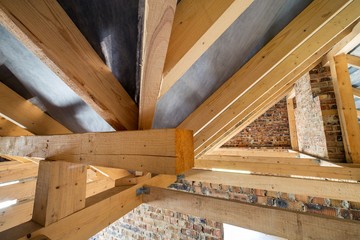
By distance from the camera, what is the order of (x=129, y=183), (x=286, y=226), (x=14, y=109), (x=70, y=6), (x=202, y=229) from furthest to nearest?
(x=202, y=229), (x=129, y=183), (x=14, y=109), (x=286, y=226), (x=70, y=6)

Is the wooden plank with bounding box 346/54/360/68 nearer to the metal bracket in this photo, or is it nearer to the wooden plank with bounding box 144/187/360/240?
the wooden plank with bounding box 144/187/360/240

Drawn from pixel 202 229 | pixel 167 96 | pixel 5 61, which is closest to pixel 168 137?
pixel 167 96

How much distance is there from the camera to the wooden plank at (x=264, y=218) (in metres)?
0.79

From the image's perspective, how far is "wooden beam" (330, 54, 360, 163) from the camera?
263cm

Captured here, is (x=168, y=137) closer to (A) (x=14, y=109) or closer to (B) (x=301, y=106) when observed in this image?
(A) (x=14, y=109)

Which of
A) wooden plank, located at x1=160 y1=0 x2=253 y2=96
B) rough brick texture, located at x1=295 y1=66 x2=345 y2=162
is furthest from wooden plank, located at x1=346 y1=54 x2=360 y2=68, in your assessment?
wooden plank, located at x1=160 y1=0 x2=253 y2=96

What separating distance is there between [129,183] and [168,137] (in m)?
0.95

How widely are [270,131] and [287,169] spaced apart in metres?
4.06

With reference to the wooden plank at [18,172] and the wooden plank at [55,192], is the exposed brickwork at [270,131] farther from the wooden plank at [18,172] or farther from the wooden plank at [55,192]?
the wooden plank at [55,192]

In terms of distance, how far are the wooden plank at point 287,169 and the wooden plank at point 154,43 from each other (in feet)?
6.79

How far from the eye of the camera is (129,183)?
1329 mm

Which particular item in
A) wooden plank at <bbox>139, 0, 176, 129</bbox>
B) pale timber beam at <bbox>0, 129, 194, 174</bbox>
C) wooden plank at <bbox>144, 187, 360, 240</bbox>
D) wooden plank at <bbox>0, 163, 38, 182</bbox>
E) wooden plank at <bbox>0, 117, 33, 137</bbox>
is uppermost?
wooden plank at <bbox>139, 0, 176, 129</bbox>

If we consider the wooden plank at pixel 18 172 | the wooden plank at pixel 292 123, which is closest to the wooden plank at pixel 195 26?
the wooden plank at pixel 18 172

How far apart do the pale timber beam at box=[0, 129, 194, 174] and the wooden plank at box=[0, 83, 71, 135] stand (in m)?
0.45
